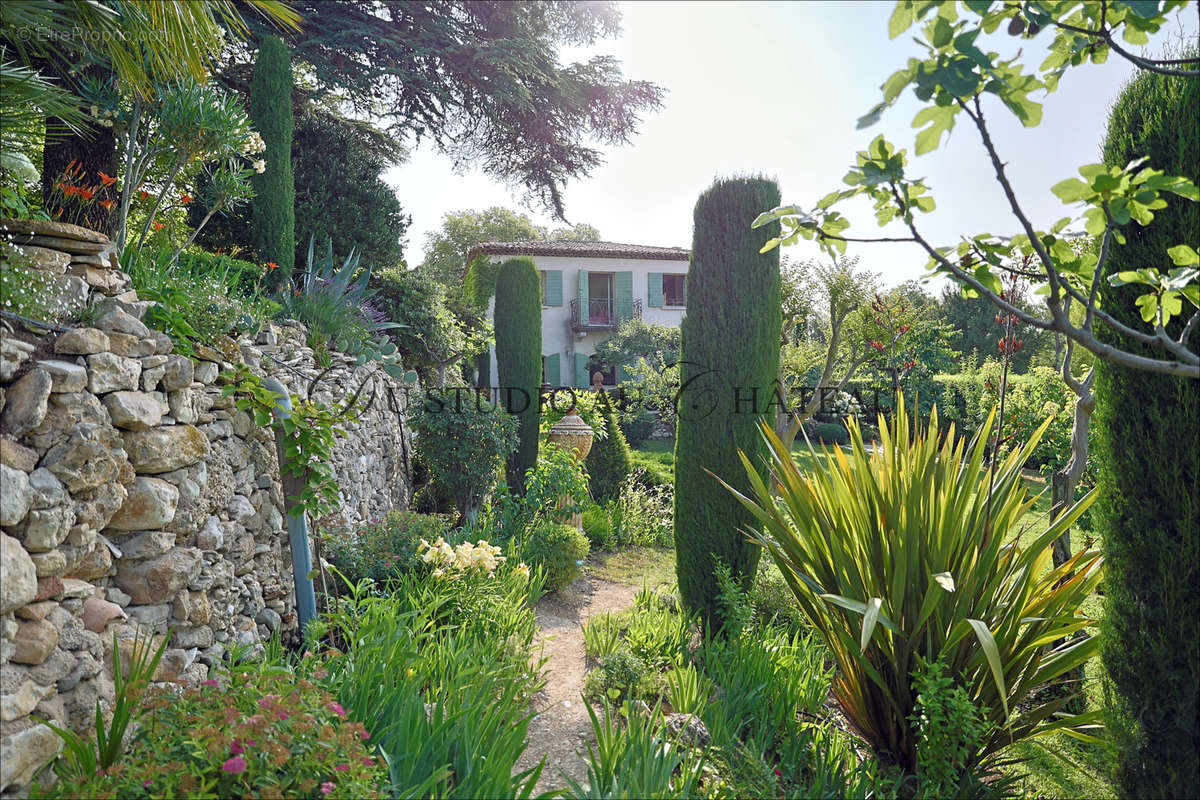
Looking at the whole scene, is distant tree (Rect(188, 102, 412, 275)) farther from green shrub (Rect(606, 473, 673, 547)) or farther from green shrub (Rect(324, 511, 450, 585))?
green shrub (Rect(324, 511, 450, 585))

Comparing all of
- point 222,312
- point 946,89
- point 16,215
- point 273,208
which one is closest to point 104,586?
point 222,312

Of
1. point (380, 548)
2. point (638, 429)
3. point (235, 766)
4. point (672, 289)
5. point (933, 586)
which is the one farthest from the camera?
point (672, 289)

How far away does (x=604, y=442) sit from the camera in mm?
9469

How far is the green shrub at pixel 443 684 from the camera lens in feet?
7.59

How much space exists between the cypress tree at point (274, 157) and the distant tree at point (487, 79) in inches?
50.2

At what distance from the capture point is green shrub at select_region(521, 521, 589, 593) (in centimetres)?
593

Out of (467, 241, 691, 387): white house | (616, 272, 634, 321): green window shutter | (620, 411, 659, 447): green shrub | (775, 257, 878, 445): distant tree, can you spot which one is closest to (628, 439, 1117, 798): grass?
(775, 257, 878, 445): distant tree

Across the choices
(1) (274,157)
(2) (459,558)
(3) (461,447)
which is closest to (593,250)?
(1) (274,157)

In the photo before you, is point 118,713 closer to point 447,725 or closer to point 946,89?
point 447,725

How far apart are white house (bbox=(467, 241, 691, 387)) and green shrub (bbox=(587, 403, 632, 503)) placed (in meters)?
10.9

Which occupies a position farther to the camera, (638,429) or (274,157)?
(638,429)

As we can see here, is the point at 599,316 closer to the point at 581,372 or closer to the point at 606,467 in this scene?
the point at 581,372

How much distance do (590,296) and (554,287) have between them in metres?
1.42

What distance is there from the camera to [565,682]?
13.4ft
